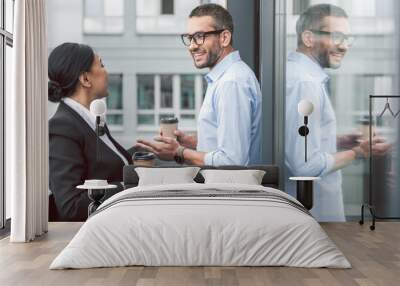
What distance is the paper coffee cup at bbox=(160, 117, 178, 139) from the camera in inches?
306

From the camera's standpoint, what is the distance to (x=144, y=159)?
305 inches

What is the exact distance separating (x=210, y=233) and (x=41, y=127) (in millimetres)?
2595

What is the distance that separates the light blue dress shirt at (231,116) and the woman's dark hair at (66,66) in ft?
4.82

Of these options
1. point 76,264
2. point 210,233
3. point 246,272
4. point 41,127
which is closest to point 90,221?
point 76,264

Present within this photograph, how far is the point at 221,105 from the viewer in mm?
7672

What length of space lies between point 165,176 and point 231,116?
1130 millimetres

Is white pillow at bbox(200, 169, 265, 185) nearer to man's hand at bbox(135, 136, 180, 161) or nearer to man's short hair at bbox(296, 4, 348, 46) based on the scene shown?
man's hand at bbox(135, 136, 180, 161)

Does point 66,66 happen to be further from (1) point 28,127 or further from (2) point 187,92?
(1) point 28,127

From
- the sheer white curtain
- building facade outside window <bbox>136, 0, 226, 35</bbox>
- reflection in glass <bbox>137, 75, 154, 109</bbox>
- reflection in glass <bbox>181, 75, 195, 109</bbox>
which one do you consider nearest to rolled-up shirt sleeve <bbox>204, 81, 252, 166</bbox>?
reflection in glass <bbox>181, 75, 195, 109</bbox>

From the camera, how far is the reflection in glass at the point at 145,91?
7789 mm

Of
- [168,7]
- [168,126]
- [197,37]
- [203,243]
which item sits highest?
[168,7]

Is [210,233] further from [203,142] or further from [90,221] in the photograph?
[203,142]

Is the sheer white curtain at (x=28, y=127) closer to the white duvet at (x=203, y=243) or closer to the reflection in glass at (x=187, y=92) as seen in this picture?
the white duvet at (x=203, y=243)

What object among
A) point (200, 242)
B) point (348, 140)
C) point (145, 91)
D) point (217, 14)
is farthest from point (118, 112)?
point (200, 242)
